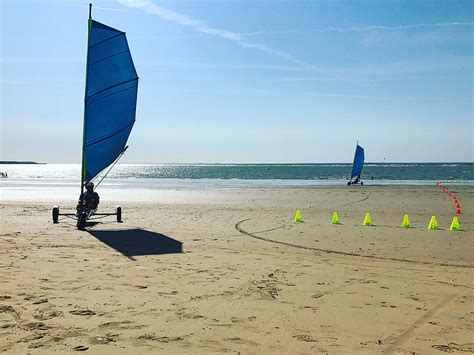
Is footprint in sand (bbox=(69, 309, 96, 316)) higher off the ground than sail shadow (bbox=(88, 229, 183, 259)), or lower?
higher

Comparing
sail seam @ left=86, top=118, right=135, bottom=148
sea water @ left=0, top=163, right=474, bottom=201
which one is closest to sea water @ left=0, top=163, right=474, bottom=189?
sea water @ left=0, top=163, right=474, bottom=201

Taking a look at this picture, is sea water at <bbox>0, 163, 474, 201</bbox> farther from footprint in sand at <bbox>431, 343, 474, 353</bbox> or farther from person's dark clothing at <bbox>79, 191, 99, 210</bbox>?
footprint in sand at <bbox>431, 343, 474, 353</bbox>

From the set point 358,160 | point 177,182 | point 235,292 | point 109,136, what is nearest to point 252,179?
point 177,182

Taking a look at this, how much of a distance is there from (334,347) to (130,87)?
44.3ft

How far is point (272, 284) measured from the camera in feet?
23.9

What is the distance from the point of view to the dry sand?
487cm

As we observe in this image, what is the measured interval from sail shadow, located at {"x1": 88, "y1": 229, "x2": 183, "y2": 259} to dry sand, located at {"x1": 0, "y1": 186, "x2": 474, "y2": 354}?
3cm

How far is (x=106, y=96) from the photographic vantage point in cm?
1555

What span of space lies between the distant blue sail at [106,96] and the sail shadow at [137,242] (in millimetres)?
3507

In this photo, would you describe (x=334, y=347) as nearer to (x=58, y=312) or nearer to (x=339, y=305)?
(x=339, y=305)

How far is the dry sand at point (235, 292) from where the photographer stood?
4871 mm

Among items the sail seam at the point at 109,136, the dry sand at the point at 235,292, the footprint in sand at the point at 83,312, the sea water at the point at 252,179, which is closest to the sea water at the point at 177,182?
the sea water at the point at 252,179

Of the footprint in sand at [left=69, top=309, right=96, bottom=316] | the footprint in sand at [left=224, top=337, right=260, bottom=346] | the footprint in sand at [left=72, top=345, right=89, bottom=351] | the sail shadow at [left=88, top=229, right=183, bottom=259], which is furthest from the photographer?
the sail shadow at [left=88, top=229, right=183, bottom=259]

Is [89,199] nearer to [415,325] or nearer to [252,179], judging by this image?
[415,325]
